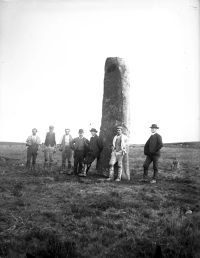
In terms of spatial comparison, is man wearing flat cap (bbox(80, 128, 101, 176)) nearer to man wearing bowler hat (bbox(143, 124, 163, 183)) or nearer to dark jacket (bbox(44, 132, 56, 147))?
man wearing bowler hat (bbox(143, 124, 163, 183))

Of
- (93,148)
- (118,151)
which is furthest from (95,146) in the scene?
(118,151)

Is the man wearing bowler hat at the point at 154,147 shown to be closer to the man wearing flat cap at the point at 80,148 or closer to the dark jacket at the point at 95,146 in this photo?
the dark jacket at the point at 95,146

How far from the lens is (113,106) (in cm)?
1323

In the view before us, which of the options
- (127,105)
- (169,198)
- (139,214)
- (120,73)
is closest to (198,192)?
(169,198)

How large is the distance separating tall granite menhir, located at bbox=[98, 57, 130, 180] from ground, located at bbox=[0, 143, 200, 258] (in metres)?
1.94

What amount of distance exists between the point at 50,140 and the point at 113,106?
4.54 m

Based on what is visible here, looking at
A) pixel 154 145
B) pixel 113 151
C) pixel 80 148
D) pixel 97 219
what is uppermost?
pixel 154 145

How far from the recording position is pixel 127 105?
1335 cm

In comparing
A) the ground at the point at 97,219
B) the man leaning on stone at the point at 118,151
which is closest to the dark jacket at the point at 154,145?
the man leaning on stone at the point at 118,151

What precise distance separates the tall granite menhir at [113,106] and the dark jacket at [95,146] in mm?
234

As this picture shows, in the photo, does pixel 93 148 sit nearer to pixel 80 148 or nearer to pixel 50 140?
pixel 80 148

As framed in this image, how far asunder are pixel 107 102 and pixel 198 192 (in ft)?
16.6

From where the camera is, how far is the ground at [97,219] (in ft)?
18.8

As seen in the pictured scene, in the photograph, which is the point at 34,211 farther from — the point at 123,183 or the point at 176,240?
the point at 123,183
